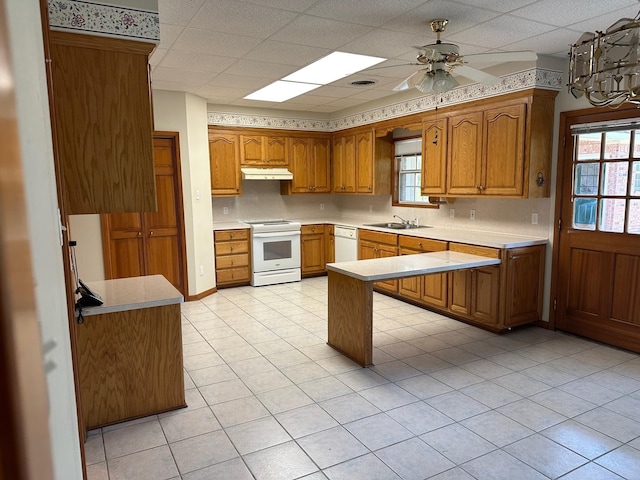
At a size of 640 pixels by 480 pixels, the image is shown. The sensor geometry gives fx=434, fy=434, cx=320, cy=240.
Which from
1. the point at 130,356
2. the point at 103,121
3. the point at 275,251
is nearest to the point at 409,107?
the point at 275,251

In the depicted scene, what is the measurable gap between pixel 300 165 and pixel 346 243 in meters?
1.48

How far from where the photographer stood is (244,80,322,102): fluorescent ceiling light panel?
16.5ft

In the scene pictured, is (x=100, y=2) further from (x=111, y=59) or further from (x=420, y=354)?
(x=420, y=354)

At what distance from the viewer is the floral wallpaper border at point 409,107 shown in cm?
407

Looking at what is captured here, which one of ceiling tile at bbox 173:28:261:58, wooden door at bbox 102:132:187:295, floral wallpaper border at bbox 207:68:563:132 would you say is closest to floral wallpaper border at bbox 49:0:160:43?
ceiling tile at bbox 173:28:261:58

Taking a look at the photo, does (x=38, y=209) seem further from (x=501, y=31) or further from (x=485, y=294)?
(x=485, y=294)

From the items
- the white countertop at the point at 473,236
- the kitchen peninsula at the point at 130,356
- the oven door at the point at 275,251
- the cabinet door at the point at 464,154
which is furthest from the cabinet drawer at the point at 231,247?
the kitchen peninsula at the point at 130,356

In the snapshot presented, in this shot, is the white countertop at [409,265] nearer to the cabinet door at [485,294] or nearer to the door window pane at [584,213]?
the cabinet door at [485,294]

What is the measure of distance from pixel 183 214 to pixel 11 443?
17.6ft

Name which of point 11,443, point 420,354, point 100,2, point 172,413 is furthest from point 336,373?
point 11,443

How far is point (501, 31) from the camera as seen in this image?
3367 millimetres

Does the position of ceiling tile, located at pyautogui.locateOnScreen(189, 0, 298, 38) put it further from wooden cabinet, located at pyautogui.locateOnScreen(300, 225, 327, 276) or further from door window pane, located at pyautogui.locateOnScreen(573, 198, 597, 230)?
wooden cabinet, located at pyautogui.locateOnScreen(300, 225, 327, 276)

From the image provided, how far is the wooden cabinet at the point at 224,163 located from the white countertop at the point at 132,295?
10.3ft

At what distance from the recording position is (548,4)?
285 cm
